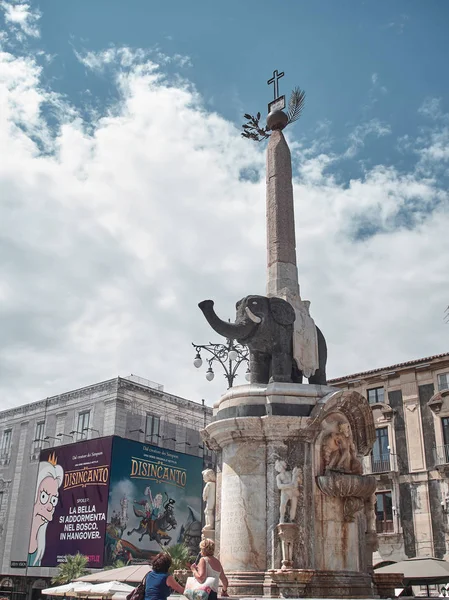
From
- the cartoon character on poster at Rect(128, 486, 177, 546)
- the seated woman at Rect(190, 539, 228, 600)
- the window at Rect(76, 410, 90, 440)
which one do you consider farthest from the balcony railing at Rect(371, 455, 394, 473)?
the seated woman at Rect(190, 539, 228, 600)

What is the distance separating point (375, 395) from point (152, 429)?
14.7 m

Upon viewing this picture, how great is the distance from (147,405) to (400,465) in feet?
55.0

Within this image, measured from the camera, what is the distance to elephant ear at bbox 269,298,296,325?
12.4 meters

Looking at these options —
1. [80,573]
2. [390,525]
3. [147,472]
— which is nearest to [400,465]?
[390,525]

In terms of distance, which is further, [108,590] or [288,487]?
[108,590]

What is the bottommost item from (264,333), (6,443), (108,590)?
(108,590)

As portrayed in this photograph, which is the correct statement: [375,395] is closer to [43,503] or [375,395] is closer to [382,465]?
[382,465]

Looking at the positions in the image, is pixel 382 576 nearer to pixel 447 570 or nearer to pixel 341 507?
pixel 341 507

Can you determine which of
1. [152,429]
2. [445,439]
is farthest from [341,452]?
Answer: [152,429]

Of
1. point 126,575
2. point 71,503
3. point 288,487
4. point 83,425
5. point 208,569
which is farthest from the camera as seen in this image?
point 83,425

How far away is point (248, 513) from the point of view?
416 inches

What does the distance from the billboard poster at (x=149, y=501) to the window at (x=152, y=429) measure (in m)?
2.16

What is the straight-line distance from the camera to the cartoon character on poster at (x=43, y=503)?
127ft

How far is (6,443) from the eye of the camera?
4594 cm
